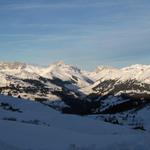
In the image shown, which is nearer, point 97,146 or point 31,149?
point 31,149

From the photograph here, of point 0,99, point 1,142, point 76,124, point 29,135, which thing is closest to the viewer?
point 1,142

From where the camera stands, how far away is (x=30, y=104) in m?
163

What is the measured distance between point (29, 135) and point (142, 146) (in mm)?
8560

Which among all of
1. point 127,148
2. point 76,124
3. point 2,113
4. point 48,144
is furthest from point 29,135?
point 76,124

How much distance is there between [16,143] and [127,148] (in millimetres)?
8314

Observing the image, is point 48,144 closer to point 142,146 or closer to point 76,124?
point 142,146

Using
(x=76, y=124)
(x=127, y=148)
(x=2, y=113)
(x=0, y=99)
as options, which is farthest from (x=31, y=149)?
(x=0, y=99)

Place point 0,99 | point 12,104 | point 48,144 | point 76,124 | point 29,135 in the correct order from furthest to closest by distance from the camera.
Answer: point 0,99 < point 12,104 < point 76,124 < point 29,135 < point 48,144

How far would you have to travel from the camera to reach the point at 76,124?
9338 centimetres

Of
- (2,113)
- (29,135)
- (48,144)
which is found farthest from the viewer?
(2,113)

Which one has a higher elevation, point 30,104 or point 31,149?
point 30,104

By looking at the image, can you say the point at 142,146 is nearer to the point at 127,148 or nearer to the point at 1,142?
the point at 127,148

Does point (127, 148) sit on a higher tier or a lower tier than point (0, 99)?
lower

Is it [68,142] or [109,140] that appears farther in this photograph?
[109,140]
